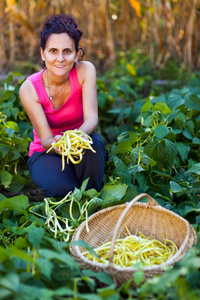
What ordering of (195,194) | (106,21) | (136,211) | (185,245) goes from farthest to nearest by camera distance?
1. (106,21)
2. (195,194)
3. (136,211)
4. (185,245)

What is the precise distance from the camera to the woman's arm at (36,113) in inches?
80.6

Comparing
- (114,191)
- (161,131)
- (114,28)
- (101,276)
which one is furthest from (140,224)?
(114,28)

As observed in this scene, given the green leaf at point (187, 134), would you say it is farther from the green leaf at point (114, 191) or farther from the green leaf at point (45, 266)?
the green leaf at point (45, 266)

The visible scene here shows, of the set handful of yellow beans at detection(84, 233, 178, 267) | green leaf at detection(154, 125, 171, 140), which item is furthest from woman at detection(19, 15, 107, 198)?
handful of yellow beans at detection(84, 233, 178, 267)

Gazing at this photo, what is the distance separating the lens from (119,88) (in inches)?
148

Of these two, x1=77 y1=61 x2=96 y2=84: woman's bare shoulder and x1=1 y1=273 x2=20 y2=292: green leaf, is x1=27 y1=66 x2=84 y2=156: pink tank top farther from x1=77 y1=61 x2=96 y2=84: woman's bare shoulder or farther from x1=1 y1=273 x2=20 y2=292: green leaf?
x1=1 y1=273 x2=20 y2=292: green leaf

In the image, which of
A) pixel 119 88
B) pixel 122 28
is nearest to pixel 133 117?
pixel 119 88

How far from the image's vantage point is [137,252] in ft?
5.23

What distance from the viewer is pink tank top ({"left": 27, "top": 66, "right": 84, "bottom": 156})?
218 cm

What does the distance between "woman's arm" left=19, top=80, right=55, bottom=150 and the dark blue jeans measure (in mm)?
121

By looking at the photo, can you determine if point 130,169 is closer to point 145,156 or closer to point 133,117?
point 145,156

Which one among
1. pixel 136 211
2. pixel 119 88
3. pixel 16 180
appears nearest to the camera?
pixel 136 211

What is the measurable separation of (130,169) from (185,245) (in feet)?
2.57

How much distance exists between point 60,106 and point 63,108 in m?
0.03
